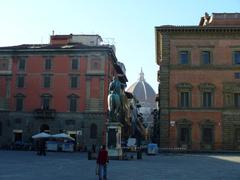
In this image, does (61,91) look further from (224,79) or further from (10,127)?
(224,79)

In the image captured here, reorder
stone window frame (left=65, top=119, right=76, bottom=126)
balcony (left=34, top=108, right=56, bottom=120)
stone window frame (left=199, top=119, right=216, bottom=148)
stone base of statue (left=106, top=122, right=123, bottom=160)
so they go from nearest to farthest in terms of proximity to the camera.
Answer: stone base of statue (left=106, top=122, right=123, bottom=160)
stone window frame (left=199, top=119, right=216, bottom=148)
stone window frame (left=65, top=119, right=76, bottom=126)
balcony (left=34, top=108, right=56, bottom=120)

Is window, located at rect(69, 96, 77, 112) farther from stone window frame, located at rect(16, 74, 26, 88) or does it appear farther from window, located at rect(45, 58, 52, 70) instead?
stone window frame, located at rect(16, 74, 26, 88)

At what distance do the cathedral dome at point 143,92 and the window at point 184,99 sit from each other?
128336mm

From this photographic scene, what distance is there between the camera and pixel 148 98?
181m

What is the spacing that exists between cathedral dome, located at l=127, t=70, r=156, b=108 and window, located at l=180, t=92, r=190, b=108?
128 metres

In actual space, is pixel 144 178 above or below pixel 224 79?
below

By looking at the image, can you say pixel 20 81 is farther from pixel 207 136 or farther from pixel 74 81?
pixel 207 136

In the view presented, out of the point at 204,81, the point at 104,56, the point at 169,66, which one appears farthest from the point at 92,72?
the point at 204,81

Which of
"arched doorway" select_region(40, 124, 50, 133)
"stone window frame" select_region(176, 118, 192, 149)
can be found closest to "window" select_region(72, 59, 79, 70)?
"arched doorway" select_region(40, 124, 50, 133)

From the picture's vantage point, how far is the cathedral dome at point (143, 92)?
7006 inches

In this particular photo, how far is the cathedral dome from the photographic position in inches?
7006

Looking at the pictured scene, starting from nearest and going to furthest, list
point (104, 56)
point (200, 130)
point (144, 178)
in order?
point (144, 178) < point (200, 130) < point (104, 56)

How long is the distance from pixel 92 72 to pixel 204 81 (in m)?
14.7

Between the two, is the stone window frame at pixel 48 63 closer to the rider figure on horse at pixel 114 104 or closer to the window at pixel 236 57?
the window at pixel 236 57
